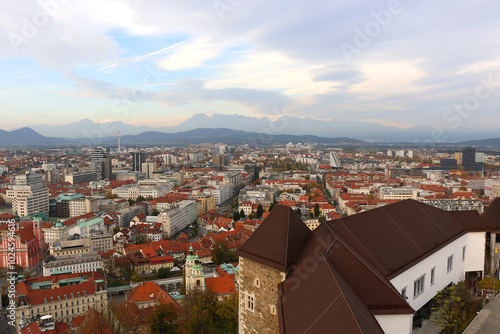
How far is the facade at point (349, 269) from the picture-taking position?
5.41 metres

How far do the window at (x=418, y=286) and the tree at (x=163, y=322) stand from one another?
7.08m

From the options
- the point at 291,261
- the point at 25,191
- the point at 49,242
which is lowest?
the point at 49,242

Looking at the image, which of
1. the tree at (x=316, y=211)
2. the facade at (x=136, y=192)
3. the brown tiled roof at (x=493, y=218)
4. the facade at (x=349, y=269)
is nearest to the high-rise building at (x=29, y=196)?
the facade at (x=136, y=192)

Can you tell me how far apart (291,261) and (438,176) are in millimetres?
64554

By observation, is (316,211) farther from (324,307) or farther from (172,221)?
(324,307)

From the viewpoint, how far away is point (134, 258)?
935 inches

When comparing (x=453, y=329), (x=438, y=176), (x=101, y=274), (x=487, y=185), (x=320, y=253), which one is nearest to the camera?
(x=320, y=253)

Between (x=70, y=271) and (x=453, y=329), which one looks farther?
(x=70, y=271)

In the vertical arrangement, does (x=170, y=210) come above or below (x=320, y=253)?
below

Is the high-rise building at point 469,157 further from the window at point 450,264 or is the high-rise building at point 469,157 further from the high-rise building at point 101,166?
the window at point 450,264

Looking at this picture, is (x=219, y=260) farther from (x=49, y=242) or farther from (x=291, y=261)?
(x=291, y=261)

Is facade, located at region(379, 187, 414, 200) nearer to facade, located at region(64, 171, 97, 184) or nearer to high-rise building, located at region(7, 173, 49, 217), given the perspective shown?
high-rise building, located at region(7, 173, 49, 217)

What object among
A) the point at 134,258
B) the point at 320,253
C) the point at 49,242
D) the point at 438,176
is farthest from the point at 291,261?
the point at 438,176

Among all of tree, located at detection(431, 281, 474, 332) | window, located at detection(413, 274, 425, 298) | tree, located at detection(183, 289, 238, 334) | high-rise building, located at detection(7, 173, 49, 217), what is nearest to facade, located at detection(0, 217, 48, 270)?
high-rise building, located at detection(7, 173, 49, 217)
